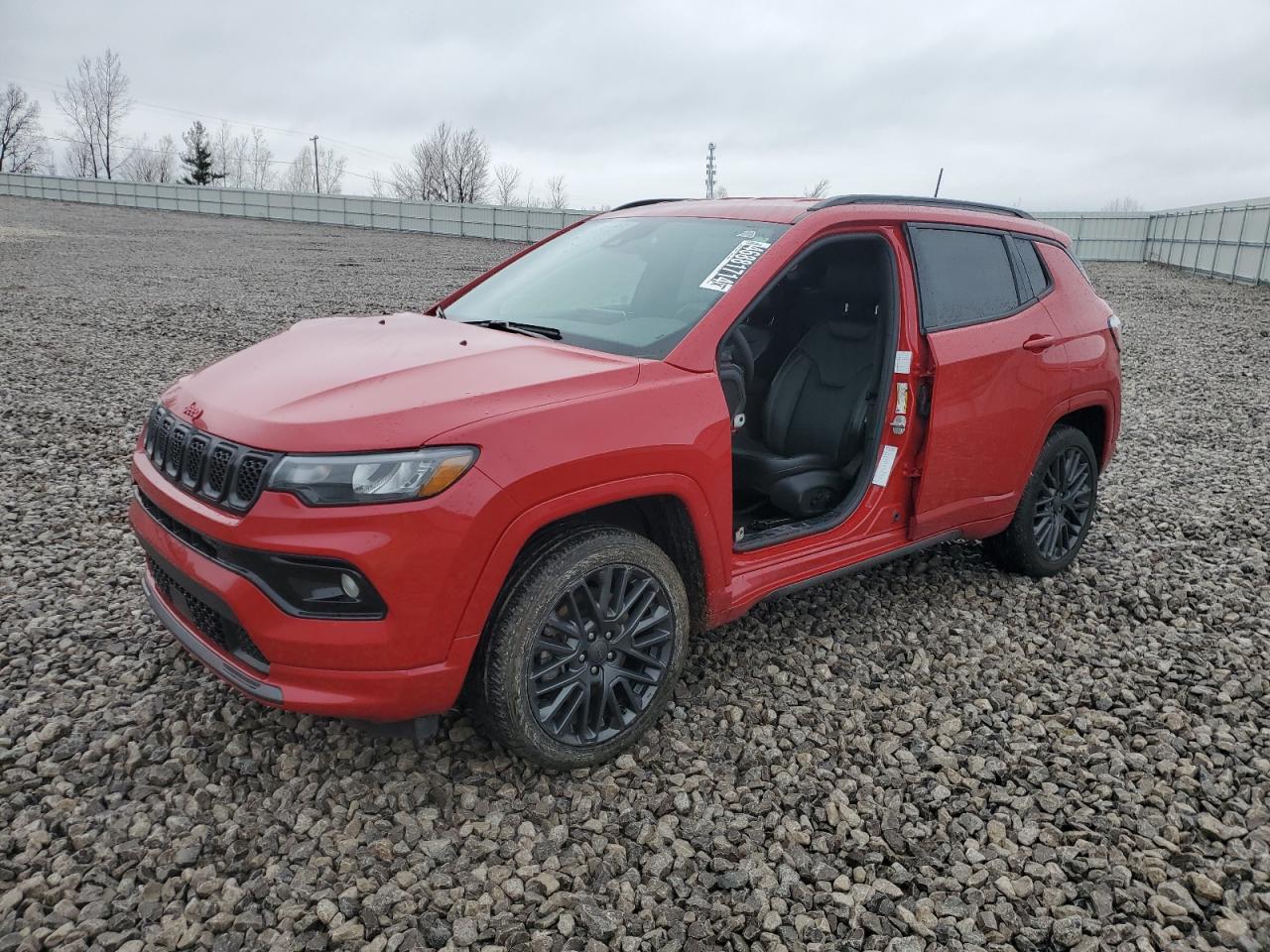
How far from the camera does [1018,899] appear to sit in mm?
2572

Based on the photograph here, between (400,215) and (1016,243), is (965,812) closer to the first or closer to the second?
(1016,243)

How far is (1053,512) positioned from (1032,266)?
122 cm

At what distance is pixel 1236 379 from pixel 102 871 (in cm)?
1180

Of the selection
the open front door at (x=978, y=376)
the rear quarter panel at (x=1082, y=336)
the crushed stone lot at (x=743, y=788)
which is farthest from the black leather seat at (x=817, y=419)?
the rear quarter panel at (x=1082, y=336)

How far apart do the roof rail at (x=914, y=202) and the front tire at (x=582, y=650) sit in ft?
5.35

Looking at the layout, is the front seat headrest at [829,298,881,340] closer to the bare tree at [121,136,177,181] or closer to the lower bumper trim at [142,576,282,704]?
the lower bumper trim at [142,576,282,704]

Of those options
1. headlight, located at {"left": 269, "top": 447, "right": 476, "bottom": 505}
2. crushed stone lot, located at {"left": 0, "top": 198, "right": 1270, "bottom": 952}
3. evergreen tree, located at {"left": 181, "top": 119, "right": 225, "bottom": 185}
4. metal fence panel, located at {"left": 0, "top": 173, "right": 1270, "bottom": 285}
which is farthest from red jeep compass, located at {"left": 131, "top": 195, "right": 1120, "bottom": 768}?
evergreen tree, located at {"left": 181, "top": 119, "right": 225, "bottom": 185}

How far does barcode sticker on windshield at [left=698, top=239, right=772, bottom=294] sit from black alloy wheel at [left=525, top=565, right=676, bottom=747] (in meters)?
1.09

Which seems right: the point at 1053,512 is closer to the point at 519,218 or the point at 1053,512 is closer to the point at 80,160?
the point at 519,218

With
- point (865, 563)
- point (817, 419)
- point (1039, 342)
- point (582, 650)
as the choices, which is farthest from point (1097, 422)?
point (582, 650)

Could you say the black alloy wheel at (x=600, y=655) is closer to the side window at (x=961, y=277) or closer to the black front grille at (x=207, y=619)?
the black front grille at (x=207, y=619)

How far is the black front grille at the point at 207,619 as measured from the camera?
8.48 feet

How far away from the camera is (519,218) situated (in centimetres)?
3186

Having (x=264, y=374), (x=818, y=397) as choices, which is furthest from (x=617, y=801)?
(x=818, y=397)
